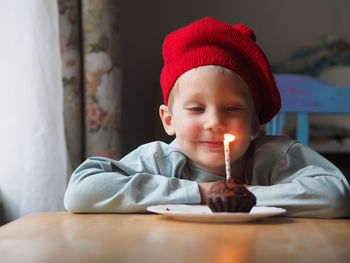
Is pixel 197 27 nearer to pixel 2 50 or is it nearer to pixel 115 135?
pixel 2 50

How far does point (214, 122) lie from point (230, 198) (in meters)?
0.29

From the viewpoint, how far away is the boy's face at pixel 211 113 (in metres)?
1.08

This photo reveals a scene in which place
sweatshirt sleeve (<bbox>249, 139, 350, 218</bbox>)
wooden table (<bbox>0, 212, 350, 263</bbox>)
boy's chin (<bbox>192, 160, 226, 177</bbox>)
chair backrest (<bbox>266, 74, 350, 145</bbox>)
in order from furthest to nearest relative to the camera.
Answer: chair backrest (<bbox>266, 74, 350, 145</bbox>) → boy's chin (<bbox>192, 160, 226, 177</bbox>) → sweatshirt sleeve (<bbox>249, 139, 350, 218</bbox>) → wooden table (<bbox>0, 212, 350, 263</bbox>)

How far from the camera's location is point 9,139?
67.0 inches

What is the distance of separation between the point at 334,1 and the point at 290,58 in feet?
1.65

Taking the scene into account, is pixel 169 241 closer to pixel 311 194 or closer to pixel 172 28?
pixel 311 194

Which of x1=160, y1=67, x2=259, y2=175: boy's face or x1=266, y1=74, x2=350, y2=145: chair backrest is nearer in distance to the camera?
x1=160, y1=67, x2=259, y2=175: boy's face

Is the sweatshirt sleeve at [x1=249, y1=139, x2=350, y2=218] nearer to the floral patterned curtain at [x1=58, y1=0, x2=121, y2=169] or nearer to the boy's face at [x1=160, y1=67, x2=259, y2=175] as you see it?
the boy's face at [x1=160, y1=67, x2=259, y2=175]

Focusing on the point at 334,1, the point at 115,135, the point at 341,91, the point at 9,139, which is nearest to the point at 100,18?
the point at 115,135

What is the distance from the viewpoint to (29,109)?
1.73 meters

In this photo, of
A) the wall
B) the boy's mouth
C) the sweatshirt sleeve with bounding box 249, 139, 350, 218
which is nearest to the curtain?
the boy's mouth

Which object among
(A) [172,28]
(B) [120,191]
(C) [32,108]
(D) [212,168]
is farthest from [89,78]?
(A) [172,28]

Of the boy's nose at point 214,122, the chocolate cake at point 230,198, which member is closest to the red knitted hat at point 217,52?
the boy's nose at point 214,122

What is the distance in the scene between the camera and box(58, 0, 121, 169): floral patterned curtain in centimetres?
210
